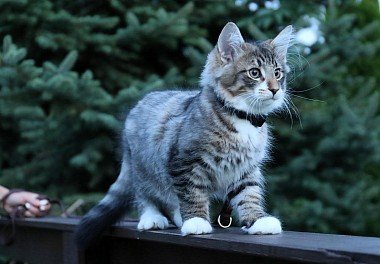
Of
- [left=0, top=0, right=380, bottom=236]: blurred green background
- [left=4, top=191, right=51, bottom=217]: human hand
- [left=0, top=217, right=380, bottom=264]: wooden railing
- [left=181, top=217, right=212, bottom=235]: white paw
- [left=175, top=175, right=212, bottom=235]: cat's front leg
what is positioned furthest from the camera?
[left=0, top=0, right=380, bottom=236]: blurred green background

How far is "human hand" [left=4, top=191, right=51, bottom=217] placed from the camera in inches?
114

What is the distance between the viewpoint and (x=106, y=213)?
88.7 inches

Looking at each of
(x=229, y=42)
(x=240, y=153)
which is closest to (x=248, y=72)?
(x=229, y=42)

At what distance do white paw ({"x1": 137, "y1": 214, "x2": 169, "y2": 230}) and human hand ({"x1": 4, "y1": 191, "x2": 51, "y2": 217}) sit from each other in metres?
0.83

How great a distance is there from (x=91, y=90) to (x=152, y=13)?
31.3 inches

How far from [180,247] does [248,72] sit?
629 mm

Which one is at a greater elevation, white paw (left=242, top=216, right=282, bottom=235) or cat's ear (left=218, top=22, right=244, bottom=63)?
cat's ear (left=218, top=22, right=244, bottom=63)

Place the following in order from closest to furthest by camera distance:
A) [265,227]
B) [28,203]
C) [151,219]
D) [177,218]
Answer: [265,227], [151,219], [177,218], [28,203]

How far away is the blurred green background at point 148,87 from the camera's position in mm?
4070

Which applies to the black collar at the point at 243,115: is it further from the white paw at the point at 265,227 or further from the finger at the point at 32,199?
the finger at the point at 32,199

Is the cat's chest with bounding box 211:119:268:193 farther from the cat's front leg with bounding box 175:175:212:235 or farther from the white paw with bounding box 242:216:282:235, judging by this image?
the white paw with bounding box 242:216:282:235

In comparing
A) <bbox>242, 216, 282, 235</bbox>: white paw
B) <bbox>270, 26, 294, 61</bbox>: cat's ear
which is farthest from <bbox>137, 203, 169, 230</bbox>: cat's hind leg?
<bbox>270, 26, 294, 61</bbox>: cat's ear

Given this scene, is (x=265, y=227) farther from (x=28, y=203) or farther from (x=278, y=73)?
(x=28, y=203)

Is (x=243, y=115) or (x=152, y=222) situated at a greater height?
(x=243, y=115)
